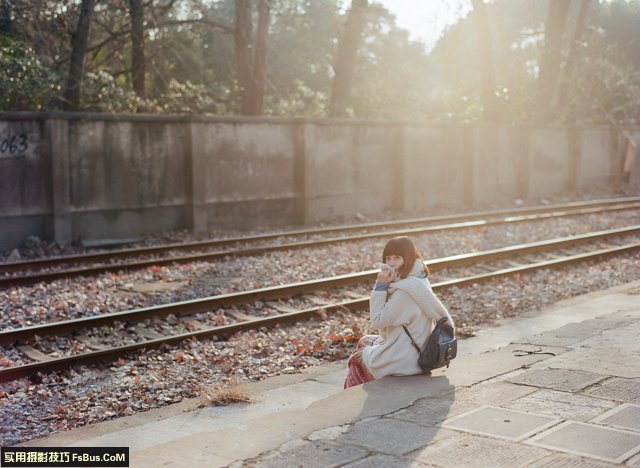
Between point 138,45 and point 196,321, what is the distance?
1580 centimetres

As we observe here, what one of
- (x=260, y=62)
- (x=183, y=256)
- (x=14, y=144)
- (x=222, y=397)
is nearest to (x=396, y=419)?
(x=222, y=397)

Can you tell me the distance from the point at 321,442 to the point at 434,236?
40.2 ft

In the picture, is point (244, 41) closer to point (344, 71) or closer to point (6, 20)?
point (344, 71)

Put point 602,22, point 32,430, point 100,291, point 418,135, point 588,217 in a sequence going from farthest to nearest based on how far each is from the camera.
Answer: point 602,22 < point 418,135 < point 588,217 < point 100,291 < point 32,430

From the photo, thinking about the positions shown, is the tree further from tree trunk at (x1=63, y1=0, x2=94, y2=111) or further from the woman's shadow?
the woman's shadow

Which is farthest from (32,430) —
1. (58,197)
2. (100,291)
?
(58,197)

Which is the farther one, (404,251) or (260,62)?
(260,62)

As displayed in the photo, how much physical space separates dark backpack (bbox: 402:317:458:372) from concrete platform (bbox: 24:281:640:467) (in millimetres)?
125

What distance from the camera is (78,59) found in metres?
20.2

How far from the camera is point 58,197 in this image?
15695mm

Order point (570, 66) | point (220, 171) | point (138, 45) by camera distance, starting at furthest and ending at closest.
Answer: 1. point (570, 66)
2. point (138, 45)
3. point (220, 171)

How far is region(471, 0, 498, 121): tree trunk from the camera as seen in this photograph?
1110 inches

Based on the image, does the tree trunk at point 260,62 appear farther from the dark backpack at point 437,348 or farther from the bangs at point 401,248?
the dark backpack at point 437,348

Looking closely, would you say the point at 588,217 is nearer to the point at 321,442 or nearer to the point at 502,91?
the point at 502,91
